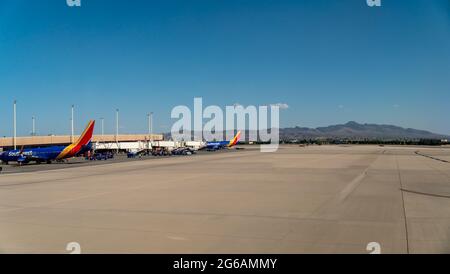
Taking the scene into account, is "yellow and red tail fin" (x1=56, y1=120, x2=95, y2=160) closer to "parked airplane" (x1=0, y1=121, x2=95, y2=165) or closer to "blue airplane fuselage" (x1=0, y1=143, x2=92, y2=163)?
"parked airplane" (x1=0, y1=121, x2=95, y2=165)

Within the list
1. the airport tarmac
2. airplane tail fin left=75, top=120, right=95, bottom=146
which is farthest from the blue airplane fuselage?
the airport tarmac

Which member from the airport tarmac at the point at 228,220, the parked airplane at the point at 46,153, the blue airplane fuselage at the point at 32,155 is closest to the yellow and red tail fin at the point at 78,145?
the parked airplane at the point at 46,153

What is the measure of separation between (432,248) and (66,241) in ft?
30.5

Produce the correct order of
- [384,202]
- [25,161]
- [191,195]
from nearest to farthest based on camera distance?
[384,202] → [191,195] → [25,161]

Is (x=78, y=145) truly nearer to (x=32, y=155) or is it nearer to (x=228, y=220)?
(x=32, y=155)

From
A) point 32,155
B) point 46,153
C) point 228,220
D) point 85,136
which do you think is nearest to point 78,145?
point 85,136

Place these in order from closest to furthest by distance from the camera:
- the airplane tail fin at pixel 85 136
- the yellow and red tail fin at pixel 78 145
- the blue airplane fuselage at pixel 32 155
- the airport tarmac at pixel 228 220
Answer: the airport tarmac at pixel 228 220
the blue airplane fuselage at pixel 32 155
the yellow and red tail fin at pixel 78 145
the airplane tail fin at pixel 85 136

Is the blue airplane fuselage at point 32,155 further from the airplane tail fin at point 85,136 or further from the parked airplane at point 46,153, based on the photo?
the airplane tail fin at point 85,136

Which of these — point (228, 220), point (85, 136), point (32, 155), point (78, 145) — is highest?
point (85, 136)

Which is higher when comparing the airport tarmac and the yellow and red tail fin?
the yellow and red tail fin

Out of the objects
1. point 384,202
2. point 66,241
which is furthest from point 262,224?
point 384,202

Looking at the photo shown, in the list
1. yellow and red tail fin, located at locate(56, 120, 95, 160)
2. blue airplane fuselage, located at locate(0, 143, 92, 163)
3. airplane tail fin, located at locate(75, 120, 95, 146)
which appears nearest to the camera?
blue airplane fuselage, located at locate(0, 143, 92, 163)
